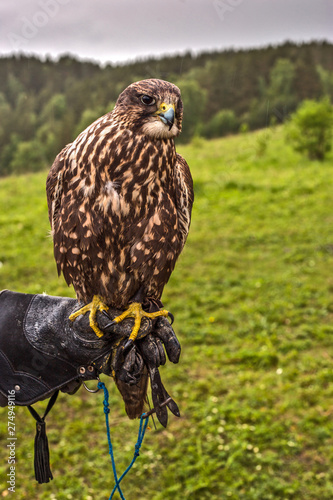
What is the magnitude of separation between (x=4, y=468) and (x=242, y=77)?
37.1ft

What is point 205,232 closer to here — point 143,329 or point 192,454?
point 192,454

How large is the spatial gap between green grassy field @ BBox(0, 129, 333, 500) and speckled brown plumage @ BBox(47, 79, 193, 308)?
95.6 inches

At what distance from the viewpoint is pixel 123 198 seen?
1.78m

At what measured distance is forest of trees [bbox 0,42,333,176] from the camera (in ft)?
12.3

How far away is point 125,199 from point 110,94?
80.1 inches

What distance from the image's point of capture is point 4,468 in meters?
4.39

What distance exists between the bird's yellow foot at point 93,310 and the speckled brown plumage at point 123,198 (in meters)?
0.05

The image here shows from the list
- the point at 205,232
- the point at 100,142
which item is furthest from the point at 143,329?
the point at 205,232

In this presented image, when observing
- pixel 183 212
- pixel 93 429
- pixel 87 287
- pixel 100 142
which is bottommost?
pixel 93 429

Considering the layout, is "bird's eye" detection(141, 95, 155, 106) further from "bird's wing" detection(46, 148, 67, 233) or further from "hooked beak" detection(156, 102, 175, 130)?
"bird's wing" detection(46, 148, 67, 233)

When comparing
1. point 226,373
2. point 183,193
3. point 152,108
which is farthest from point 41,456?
point 226,373

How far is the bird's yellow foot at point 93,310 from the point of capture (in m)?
2.04

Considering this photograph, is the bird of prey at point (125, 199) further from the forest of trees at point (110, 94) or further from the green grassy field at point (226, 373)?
the green grassy field at point (226, 373)

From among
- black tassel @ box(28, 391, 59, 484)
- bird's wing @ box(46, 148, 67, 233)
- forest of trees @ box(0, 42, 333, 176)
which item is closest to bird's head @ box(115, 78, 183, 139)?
bird's wing @ box(46, 148, 67, 233)
